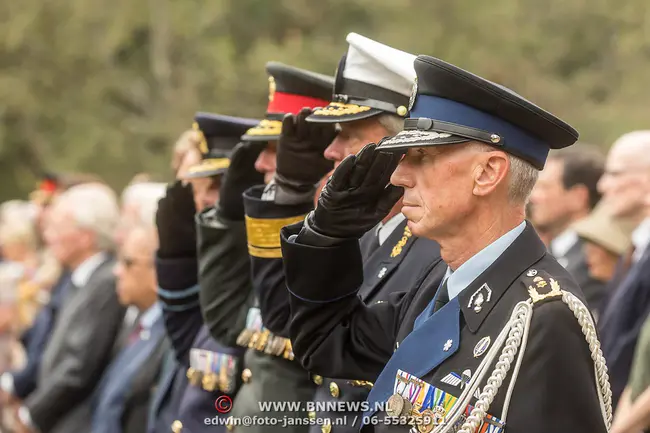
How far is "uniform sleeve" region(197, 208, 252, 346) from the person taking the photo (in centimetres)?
451

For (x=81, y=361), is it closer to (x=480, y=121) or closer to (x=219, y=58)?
(x=480, y=121)

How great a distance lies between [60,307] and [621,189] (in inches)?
161

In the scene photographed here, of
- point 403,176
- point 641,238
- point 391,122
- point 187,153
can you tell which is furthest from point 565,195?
point 403,176

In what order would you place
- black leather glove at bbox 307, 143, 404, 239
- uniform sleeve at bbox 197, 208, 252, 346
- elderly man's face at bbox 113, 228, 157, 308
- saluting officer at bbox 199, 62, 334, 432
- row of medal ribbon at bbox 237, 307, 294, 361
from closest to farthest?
1. black leather glove at bbox 307, 143, 404, 239
2. saluting officer at bbox 199, 62, 334, 432
3. row of medal ribbon at bbox 237, 307, 294, 361
4. uniform sleeve at bbox 197, 208, 252, 346
5. elderly man's face at bbox 113, 228, 157, 308

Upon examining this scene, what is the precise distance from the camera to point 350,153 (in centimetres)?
363

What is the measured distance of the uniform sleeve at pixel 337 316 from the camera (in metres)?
3.27

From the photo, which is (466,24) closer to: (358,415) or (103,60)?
(103,60)

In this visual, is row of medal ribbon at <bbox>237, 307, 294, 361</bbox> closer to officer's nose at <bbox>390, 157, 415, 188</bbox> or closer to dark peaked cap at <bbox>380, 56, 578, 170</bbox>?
officer's nose at <bbox>390, 157, 415, 188</bbox>

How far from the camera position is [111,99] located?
17219 millimetres

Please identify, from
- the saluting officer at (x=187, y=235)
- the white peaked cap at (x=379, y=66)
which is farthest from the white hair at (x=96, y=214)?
the white peaked cap at (x=379, y=66)

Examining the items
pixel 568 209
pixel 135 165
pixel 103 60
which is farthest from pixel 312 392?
A: pixel 103 60

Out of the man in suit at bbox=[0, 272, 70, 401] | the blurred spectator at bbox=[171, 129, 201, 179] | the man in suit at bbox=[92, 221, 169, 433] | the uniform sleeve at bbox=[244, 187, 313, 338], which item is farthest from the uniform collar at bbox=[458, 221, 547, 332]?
the man in suit at bbox=[0, 272, 70, 401]

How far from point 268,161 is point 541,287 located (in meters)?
1.78

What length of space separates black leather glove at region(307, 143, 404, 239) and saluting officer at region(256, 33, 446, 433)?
0.90ft
